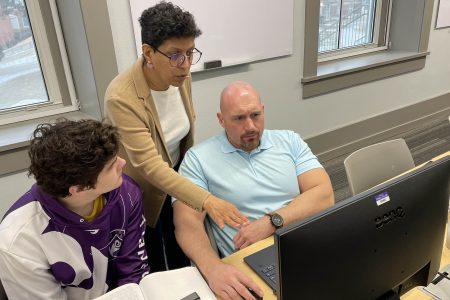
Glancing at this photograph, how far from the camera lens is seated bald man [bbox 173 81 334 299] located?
4.68 ft

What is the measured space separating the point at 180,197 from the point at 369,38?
3.54 m

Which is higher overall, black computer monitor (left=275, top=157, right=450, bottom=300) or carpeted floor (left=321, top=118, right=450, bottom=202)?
black computer monitor (left=275, top=157, right=450, bottom=300)

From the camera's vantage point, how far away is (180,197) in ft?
4.25

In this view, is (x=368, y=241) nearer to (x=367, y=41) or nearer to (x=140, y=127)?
(x=140, y=127)

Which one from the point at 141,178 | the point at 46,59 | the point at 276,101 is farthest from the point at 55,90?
the point at 276,101

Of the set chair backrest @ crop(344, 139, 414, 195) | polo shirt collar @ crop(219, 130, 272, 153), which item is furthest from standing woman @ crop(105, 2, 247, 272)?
chair backrest @ crop(344, 139, 414, 195)

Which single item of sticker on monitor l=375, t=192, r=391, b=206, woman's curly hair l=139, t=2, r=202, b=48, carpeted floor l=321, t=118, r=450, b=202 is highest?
woman's curly hair l=139, t=2, r=202, b=48

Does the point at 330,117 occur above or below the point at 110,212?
below

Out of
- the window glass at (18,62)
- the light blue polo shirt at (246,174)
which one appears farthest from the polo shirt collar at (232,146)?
the window glass at (18,62)

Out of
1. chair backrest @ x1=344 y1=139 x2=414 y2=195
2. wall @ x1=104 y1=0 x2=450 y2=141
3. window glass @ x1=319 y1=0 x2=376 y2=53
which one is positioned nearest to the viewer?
chair backrest @ x1=344 y1=139 x2=414 y2=195

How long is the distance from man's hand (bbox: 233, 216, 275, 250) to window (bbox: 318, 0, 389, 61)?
2.67 metres

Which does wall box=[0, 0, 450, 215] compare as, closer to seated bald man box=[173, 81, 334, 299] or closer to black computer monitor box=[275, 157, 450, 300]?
seated bald man box=[173, 81, 334, 299]

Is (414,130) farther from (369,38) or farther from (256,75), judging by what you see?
(256,75)

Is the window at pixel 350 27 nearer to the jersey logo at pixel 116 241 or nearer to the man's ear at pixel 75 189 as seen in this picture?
the jersey logo at pixel 116 241
